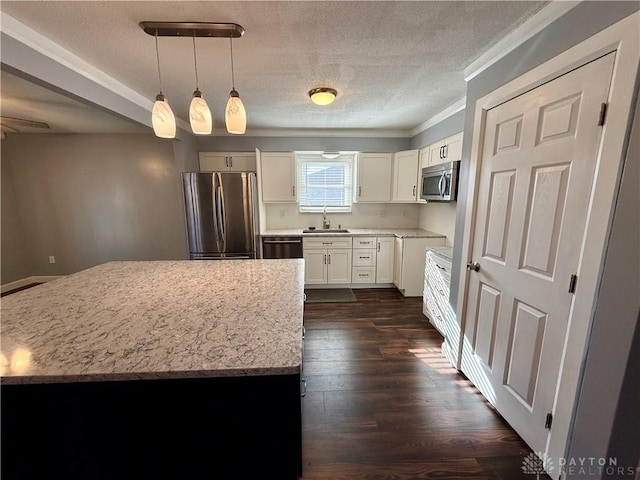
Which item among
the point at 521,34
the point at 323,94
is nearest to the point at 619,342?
the point at 521,34

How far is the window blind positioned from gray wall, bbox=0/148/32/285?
456 centimetres

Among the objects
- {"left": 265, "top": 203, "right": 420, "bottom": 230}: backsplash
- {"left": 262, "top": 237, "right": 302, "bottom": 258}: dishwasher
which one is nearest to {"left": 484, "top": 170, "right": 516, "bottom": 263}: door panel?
{"left": 262, "top": 237, "right": 302, "bottom": 258}: dishwasher

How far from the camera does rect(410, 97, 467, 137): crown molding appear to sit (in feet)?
8.62

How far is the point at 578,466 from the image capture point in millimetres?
1145

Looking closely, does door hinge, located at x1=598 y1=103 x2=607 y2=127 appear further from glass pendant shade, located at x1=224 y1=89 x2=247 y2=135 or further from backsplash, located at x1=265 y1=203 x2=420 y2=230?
backsplash, located at x1=265 y1=203 x2=420 y2=230

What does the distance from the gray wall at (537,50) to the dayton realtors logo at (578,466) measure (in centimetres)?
103

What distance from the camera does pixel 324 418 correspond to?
1.63m

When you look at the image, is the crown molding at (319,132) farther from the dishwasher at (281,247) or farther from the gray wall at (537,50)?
the gray wall at (537,50)

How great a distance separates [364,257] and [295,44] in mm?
2797

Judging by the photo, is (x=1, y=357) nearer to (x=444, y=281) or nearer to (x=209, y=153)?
(x=444, y=281)

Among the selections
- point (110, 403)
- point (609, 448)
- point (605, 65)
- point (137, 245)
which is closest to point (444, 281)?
point (609, 448)

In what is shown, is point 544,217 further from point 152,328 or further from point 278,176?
point 278,176

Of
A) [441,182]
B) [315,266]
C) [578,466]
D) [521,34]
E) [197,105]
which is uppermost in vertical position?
[521,34]

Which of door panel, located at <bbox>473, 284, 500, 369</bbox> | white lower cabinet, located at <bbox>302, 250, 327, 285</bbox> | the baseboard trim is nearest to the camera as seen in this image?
door panel, located at <bbox>473, 284, 500, 369</bbox>
